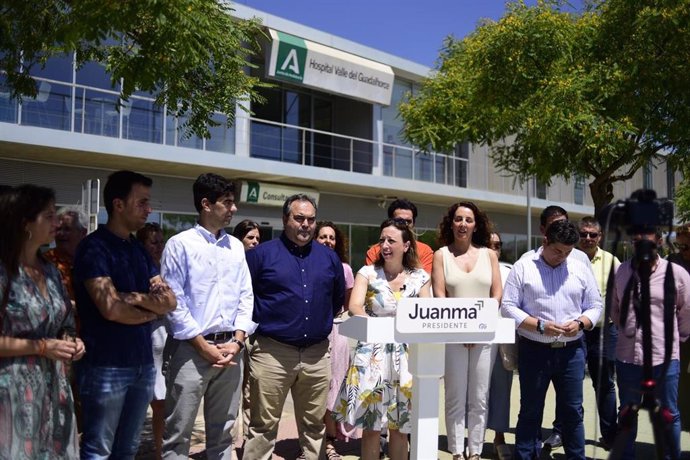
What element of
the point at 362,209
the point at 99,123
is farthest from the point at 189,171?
the point at 362,209

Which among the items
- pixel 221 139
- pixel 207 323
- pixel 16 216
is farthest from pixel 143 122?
pixel 16 216

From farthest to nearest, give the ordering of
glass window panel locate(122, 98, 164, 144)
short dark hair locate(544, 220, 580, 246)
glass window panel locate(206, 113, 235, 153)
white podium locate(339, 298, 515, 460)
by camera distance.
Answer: glass window panel locate(206, 113, 235, 153)
glass window panel locate(122, 98, 164, 144)
short dark hair locate(544, 220, 580, 246)
white podium locate(339, 298, 515, 460)

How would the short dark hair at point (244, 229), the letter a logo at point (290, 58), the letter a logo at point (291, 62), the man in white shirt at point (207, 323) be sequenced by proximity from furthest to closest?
the letter a logo at point (291, 62), the letter a logo at point (290, 58), the short dark hair at point (244, 229), the man in white shirt at point (207, 323)

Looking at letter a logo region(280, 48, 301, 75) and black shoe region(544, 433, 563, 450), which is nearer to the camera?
black shoe region(544, 433, 563, 450)

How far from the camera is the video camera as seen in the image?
3033mm

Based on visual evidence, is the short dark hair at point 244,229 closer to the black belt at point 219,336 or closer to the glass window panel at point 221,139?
the black belt at point 219,336

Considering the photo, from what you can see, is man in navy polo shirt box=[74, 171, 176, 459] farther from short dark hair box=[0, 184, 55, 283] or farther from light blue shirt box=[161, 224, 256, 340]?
short dark hair box=[0, 184, 55, 283]

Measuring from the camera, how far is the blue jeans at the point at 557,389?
5016 mm

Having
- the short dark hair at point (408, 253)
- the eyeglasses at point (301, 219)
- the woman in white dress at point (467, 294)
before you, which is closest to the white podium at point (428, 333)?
the eyeglasses at point (301, 219)

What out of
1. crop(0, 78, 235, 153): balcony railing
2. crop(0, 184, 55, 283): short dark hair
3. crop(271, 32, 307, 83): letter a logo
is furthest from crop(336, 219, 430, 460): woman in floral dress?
crop(271, 32, 307, 83): letter a logo

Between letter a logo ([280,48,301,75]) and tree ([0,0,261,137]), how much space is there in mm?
10924

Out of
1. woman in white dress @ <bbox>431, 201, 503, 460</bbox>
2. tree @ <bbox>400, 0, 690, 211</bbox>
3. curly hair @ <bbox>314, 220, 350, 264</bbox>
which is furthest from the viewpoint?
tree @ <bbox>400, 0, 690, 211</bbox>

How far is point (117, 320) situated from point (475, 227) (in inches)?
117

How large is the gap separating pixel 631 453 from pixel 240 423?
11.1ft
